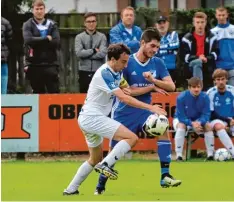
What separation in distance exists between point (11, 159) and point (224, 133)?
412cm

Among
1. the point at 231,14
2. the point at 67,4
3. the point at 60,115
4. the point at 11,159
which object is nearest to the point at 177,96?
the point at 60,115

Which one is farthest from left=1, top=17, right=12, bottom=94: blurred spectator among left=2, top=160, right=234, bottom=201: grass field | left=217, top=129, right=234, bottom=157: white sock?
left=217, top=129, right=234, bottom=157: white sock

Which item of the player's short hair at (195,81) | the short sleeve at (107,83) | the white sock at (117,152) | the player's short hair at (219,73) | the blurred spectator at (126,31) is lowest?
the white sock at (117,152)

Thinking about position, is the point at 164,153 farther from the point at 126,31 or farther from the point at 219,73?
the point at 219,73

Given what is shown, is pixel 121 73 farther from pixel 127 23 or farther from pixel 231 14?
pixel 231 14

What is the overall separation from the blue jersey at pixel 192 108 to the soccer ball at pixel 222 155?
60 centimetres

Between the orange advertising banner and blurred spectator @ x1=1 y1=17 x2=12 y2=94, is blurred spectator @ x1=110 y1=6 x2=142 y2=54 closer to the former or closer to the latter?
the orange advertising banner

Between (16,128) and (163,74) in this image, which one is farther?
(16,128)

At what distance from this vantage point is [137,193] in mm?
12156

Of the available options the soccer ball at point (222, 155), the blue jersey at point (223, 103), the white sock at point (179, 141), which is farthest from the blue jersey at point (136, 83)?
the blue jersey at point (223, 103)

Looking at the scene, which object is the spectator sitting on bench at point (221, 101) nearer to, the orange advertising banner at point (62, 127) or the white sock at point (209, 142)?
the white sock at point (209, 142)

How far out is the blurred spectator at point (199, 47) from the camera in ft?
61.9

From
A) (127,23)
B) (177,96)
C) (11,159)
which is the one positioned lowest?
(11,159)

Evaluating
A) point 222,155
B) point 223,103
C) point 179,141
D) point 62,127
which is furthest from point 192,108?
point 62,127
